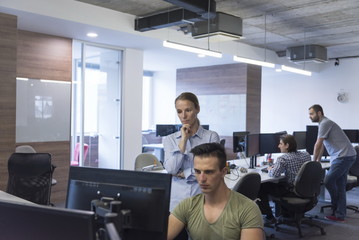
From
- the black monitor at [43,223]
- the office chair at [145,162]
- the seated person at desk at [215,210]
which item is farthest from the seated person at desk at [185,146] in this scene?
the office chair at [145,162]

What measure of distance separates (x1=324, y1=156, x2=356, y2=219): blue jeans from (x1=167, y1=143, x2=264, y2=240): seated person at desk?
3929mm

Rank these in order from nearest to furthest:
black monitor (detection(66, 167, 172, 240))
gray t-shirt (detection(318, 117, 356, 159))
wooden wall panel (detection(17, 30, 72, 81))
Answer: black monitor (detection(66, 167, 172, 240)) < gray t-shirt (detection(318, 117, 356, 159)) < wooden wall panel (detection(17, 30, 72, 81))

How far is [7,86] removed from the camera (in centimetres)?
466

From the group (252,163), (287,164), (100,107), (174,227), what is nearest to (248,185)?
(287,164)

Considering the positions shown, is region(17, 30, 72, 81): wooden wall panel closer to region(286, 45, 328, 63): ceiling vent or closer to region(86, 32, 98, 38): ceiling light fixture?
region(86, 32, 98, 38): ceiling light fixture

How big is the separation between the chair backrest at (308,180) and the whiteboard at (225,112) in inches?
173

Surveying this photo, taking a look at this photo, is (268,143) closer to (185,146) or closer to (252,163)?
(252,163)

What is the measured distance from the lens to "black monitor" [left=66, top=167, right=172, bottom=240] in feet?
4.76

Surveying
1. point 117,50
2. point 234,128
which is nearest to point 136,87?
point 117,50

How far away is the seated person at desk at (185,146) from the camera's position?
8.45 ft

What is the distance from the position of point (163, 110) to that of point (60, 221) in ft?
35.5

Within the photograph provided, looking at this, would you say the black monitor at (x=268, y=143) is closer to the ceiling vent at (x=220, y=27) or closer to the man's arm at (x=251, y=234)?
the ceiling vent at (x=220, y=27)

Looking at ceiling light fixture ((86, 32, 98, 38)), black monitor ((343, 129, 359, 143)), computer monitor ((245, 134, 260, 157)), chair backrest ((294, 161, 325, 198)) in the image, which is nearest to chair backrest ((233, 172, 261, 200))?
chair backrest ((294, 161, 325, 198))

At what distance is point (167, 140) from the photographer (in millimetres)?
2705
